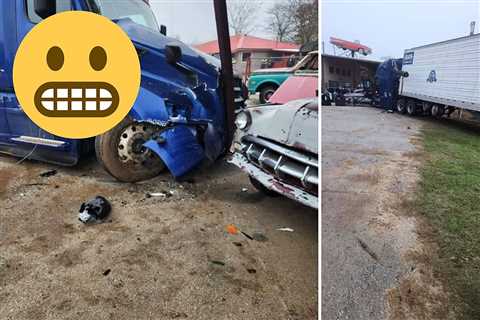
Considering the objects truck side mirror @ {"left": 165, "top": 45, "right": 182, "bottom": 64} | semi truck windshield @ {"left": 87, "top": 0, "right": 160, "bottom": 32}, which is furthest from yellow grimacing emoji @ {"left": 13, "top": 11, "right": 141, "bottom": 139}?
truck side mirror @ {"left": 165, "top": 45, "right": 182, "bottom": 64}

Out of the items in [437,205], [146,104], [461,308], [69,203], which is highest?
[146,104]

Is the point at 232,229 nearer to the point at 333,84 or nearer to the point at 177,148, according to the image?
the point at 177,148

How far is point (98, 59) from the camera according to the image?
1185mm

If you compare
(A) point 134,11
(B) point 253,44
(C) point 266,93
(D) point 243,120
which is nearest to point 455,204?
(B) point 253,44

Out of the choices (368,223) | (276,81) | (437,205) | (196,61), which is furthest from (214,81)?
(437,205)

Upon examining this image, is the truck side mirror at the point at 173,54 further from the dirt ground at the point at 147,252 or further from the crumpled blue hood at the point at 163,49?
the dirt ground at the point at 147,252

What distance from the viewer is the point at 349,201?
1.10m

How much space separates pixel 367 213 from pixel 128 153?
1.26 meters

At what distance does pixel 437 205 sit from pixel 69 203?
152 cm

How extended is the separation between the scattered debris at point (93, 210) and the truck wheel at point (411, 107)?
1.33 metres

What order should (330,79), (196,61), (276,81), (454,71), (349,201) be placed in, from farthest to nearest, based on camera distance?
(196,61)
(276,81)
(349,201)
(454,71)
(330,79)

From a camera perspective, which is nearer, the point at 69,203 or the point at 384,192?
the point at 384,192

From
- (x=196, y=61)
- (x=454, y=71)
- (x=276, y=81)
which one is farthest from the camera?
(x=196, y=61)

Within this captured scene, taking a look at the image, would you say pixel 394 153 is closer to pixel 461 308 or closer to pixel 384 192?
pixel 384 192
